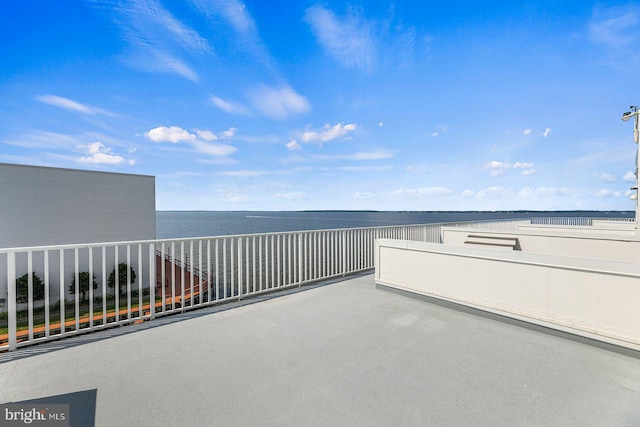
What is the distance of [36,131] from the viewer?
631 inches

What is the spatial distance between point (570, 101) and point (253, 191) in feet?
134

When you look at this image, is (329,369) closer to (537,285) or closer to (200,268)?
(537,285)

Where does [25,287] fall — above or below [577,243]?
below

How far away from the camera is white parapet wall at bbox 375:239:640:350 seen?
2.07 metres

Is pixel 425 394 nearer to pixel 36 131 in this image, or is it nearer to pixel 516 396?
pixel 516 396

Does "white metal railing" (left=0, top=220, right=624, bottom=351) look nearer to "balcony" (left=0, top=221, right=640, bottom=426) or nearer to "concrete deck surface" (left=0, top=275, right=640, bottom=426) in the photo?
"balcony" (left=0, top=221, right=640, bottom=426)

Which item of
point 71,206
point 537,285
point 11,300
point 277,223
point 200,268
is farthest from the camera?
point 277,223

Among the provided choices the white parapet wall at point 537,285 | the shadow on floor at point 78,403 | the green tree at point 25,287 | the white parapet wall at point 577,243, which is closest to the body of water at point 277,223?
the green tree at point 25,287

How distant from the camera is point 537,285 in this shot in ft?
8.09

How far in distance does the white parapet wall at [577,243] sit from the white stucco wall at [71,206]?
53.2ft

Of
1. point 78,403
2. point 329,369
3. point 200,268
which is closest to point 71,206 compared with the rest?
point 200,268

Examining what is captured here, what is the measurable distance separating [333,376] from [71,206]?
53.4 ft

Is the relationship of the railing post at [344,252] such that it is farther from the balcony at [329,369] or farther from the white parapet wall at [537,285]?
the balcony at [329,369]

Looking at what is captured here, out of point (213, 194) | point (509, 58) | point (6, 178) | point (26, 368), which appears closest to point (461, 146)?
point (509, 58)
